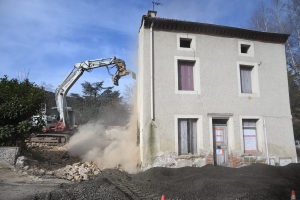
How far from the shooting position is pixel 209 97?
10.9 metres

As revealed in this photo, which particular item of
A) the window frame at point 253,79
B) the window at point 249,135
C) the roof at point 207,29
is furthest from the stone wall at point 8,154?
the window frame at point 253,79

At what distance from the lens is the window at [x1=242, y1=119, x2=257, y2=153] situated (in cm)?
1127

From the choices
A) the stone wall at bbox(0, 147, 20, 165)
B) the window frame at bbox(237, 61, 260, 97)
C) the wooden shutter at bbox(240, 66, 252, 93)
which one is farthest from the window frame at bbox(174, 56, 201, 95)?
the stone wall at bbox(0, 147, 20, 165)

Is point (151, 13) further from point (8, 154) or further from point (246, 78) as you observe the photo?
point (8, 154)

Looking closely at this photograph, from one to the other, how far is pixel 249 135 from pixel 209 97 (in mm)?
2837

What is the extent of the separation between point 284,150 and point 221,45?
20.0 ft

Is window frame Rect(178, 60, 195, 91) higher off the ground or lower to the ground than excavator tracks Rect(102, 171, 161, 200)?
higher

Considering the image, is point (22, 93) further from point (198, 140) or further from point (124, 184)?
point (198, 140)

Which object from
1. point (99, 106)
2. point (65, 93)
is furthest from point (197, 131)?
point (99, 106)

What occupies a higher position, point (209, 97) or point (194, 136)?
point (209, 97)

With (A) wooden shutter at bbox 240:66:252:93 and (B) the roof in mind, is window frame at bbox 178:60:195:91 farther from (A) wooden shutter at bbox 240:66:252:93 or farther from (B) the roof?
(A) wooden shutter at bbox 240:66:252:93

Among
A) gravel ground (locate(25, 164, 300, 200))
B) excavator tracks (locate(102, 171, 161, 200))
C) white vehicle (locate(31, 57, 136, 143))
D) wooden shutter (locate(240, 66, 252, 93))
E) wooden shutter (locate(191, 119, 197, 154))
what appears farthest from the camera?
white vehicle (locate(31, 57, 136, 143))

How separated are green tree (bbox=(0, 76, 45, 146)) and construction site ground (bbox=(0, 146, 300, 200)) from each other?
3.54 ft

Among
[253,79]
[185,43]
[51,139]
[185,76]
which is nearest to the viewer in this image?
[185,76]
